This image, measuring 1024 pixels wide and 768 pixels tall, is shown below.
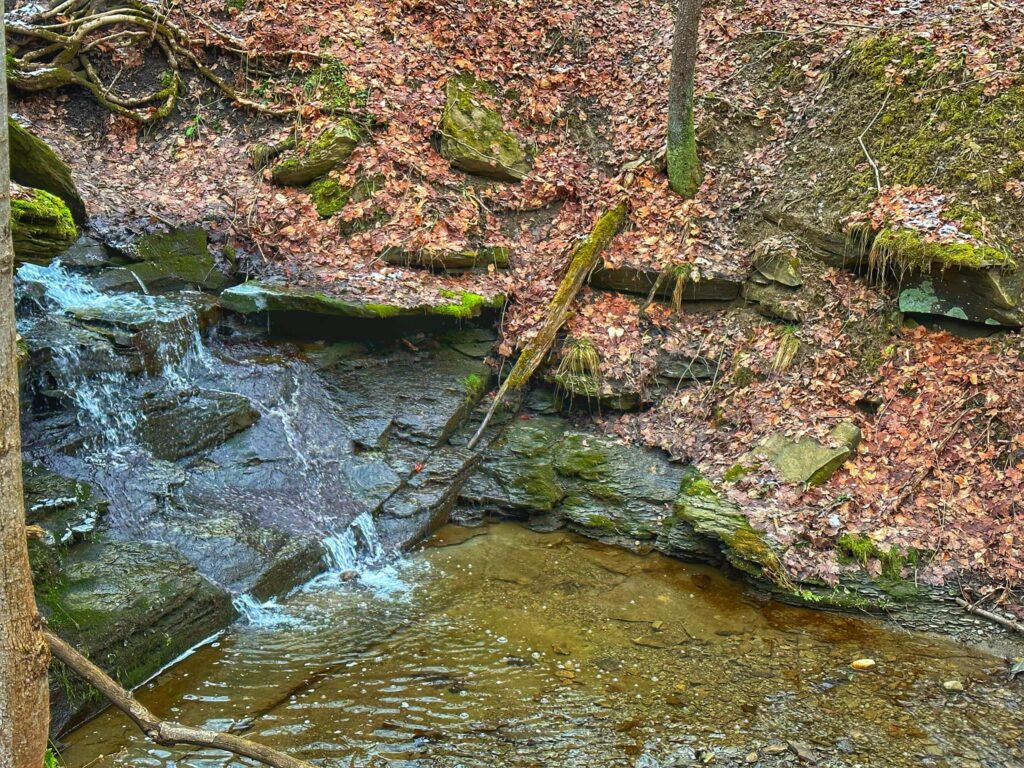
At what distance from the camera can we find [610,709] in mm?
5238

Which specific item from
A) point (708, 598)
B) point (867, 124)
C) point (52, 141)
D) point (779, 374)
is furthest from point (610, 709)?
point (52, 141)

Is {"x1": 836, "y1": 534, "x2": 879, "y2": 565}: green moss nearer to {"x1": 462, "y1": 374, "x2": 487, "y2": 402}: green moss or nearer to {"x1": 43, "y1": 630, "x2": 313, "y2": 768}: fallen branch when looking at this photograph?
{"x1": 462, "y1": 374, "x2": 487, "y2": 402}: green moss

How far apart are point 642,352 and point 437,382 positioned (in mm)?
2408

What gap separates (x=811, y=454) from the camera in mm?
7336

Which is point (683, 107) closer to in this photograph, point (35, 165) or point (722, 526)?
point (722, 526)

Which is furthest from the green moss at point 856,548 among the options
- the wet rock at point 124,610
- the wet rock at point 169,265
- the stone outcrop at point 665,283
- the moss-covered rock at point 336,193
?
the wet rock at point 169,265

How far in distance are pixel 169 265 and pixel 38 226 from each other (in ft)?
10.5

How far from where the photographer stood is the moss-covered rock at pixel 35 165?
6.34 meters

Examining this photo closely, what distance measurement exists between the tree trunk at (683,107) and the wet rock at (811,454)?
12.5 ft

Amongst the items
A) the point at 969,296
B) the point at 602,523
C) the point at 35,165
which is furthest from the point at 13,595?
the point at 969,296

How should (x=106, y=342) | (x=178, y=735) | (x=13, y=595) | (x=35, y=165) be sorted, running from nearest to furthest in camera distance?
(x=13, y=595)
(x=178, y=735)
(x=35, y=165)
(x=106, y=342)

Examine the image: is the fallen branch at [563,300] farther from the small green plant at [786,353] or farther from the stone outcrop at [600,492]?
the small green plant at [786,353]

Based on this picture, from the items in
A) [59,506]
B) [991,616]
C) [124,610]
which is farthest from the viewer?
[991,616]

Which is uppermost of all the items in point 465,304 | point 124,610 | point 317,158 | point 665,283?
point 317,158
